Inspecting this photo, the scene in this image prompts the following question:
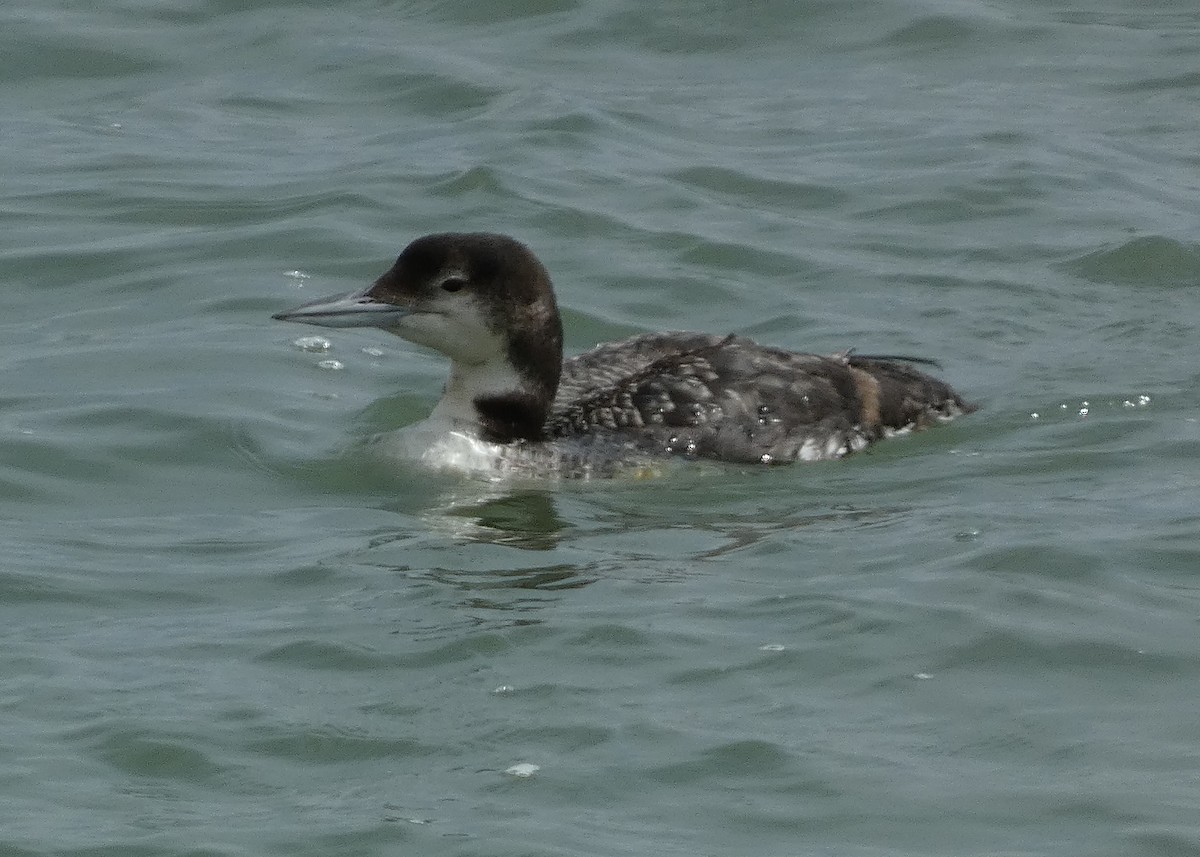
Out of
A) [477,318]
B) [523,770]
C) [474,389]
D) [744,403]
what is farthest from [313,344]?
[523,770]

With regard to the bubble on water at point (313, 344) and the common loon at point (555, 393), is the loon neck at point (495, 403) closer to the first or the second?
the common loon at point (555, 393)

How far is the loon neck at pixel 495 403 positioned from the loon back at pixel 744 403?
129 millimetres

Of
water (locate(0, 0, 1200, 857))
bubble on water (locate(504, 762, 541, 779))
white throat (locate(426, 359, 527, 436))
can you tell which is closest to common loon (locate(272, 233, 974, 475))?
white throat (locate(426, 359, 527, 436))

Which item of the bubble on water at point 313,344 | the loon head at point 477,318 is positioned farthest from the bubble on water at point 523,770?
the bubble on water at point 313,344

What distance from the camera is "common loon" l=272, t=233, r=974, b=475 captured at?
8531mm

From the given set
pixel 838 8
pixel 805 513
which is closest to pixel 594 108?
pixel 838 8

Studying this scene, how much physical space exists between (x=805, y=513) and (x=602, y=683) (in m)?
1.90

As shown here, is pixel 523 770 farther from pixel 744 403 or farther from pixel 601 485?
pixel 744 403

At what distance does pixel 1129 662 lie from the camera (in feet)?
21.5

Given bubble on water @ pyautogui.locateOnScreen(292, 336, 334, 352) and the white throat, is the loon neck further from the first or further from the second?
bubble on water @ pyautogui.locateOnScreen(292, 336, 334, 352)

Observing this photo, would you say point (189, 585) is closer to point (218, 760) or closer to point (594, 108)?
point (218, 760)

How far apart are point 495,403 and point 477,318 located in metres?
0.37

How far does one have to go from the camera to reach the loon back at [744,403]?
880 centimetres

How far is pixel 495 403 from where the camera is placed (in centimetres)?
884
